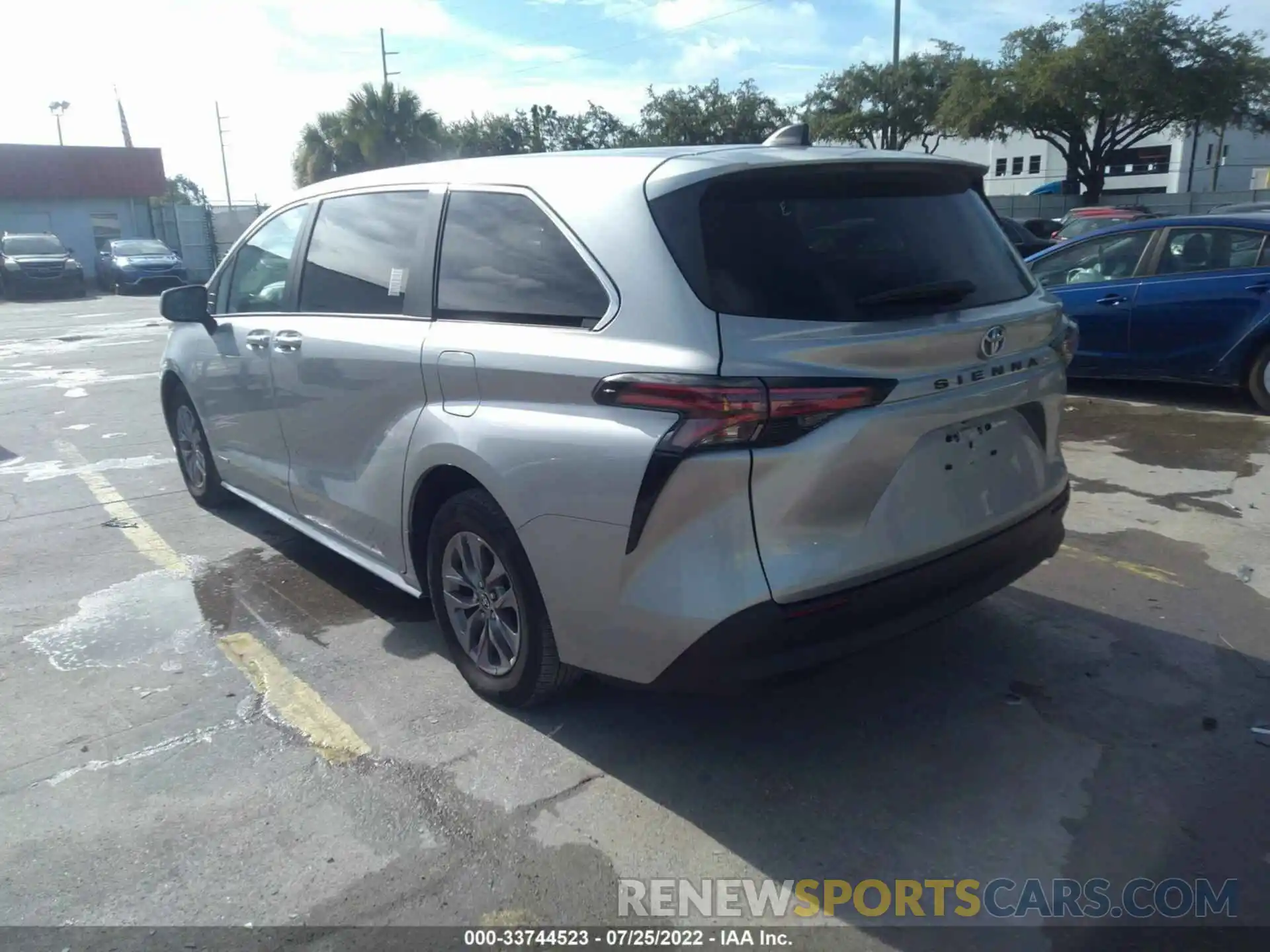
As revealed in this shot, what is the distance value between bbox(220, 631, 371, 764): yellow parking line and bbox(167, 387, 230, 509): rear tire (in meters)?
1.88

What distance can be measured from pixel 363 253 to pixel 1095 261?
6810 millimetres

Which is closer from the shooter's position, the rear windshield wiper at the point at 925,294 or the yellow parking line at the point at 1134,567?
the rear windshield wiper at the point at 925,294

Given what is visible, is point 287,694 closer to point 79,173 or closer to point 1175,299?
point 1175,299

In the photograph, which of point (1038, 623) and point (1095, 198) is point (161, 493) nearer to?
point (1038, 623)

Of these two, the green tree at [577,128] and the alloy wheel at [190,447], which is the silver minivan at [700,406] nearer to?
the alloy wheel at [190,447]

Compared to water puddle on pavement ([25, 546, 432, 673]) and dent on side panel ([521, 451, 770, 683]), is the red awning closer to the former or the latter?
water puddle on pavement ([25, 546, 432, 673])

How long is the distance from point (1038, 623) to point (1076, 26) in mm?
39045

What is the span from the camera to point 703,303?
2850 millimetres

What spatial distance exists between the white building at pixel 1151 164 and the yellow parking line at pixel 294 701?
64571 mm

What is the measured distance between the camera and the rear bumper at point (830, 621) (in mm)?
2803

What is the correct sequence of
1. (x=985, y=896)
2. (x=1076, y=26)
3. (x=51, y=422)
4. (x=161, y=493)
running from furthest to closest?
(x=1076, y=26)
(x=51, y=422)
(x=161, y=493)
(x=985, y=896)

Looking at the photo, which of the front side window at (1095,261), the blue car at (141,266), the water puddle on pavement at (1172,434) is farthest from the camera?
the blue car at (141,266)

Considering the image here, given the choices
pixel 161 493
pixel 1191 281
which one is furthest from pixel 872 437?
pixel 1191 281

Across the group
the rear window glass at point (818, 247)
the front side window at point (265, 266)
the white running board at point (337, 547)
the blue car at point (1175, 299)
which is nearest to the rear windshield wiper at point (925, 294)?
the rear window glass at point (818, 247)
